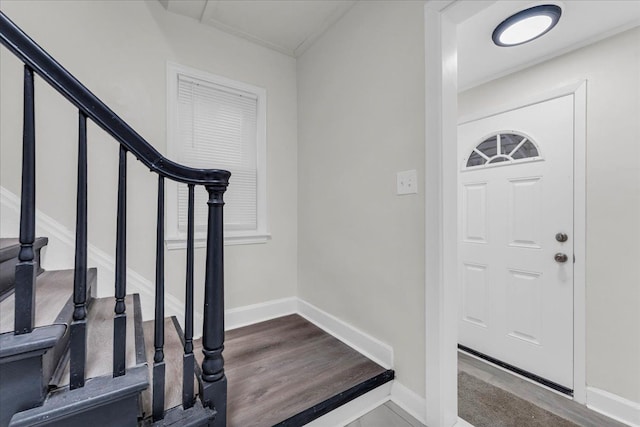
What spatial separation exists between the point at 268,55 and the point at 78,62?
1.29 meters

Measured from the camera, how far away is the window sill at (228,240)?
6.25ft

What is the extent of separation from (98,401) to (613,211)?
8.80 feet

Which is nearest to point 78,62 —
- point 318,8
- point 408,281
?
point 318,8

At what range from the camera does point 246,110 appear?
2217 mm

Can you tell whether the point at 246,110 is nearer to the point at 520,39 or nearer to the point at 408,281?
the point at 408,281

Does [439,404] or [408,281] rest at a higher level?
[408,281]

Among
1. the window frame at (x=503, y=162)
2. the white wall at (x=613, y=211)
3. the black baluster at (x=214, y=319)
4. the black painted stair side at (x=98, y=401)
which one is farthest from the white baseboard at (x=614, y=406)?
the black painted stair side at (x=98, y=401)

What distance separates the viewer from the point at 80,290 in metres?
0.83

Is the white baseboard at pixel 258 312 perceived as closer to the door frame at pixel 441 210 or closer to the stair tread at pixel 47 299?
the stair tread at pixel 47 299

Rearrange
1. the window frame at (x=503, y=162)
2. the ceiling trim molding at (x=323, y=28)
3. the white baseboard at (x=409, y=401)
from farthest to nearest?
1. the window frame at (x=503, y=162)
2. the ceiling trim molding at (x=323, y=28)
3. the white baseboard at (x=409, y=401)

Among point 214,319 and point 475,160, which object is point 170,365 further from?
point 475,160

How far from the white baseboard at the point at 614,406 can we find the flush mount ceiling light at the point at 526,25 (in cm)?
225

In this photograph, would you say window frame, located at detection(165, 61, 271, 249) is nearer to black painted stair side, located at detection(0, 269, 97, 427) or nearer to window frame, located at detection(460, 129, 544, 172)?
black painted stair side, located at detection(0, 269, 97, 427)

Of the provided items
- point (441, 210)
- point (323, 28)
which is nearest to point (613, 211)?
point (441, 210)
